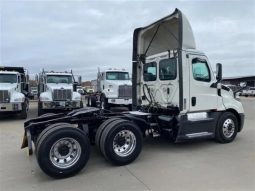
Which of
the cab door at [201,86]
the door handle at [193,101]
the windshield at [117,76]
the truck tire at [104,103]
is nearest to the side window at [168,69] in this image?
the cab door at [201,86]

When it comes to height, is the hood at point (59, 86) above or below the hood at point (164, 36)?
below

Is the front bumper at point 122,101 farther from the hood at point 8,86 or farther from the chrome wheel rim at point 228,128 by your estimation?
the chrome wheel rim at point 228,128

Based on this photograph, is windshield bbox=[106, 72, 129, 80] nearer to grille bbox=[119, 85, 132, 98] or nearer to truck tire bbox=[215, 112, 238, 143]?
grille bbox=[119, 85, 132, 98]

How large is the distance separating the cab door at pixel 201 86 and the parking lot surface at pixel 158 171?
1.10 m

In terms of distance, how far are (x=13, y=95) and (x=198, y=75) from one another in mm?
10172

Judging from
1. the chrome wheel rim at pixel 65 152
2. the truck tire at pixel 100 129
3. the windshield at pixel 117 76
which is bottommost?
A: the chrome wheel rim at pixel 65 152

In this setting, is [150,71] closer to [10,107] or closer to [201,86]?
[201,86]

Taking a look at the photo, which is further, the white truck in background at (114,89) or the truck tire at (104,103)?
the truck tire at (104,103)

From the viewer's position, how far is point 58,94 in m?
15.3

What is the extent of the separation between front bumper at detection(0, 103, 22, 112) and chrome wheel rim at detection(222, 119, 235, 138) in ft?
33.1

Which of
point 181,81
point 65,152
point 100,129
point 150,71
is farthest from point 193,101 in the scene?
point 65,152

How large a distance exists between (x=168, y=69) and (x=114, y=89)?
9.36 meters

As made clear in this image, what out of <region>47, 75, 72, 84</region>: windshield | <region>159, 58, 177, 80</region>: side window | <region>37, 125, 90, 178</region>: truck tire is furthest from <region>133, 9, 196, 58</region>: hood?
<region>47, 75, 72, 84</region>: windshield

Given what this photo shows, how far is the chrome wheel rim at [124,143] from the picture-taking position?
5734 mm
